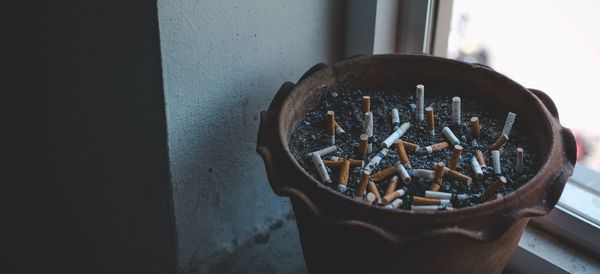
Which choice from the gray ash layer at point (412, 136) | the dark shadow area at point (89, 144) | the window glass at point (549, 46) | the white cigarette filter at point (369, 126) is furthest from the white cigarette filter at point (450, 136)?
the dark shadow area at point (89, 144)

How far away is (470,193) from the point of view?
1036 mm

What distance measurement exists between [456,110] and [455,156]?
13 cm

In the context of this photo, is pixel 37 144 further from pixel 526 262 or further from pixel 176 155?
pixel 526 262

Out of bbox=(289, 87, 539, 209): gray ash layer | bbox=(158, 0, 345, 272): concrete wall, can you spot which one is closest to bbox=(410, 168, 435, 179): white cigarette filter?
bbox=(289, 87, 539, 209): gray ash layer

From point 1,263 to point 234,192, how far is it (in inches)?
22.4

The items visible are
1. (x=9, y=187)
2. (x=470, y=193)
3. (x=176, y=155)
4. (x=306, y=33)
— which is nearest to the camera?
(x=470, y=193)

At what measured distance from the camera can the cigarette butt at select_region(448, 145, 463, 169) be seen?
1057mm

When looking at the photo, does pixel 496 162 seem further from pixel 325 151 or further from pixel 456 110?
pixel 325 151

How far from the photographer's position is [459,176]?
1.05 meters

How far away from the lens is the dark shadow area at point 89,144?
1.10 meters

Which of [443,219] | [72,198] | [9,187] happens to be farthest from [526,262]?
[9,187]

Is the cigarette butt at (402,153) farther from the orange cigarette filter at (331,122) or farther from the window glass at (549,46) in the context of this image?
the window glass at (549,46)

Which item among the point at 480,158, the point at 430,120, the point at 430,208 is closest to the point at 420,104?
the point at 430,120

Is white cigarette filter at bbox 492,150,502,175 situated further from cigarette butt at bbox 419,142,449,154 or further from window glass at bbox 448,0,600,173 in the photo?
window glass at bbox 448,0,600,173
